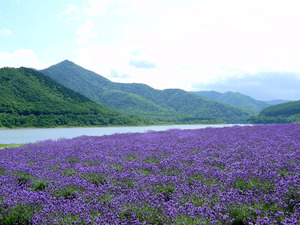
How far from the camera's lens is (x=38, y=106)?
91.1m

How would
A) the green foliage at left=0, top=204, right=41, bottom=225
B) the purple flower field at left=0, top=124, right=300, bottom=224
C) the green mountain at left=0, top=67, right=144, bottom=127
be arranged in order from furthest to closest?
the green mountain at left=0, top=67, right=144, bottom=127 → the green foliage at left=0, top=204, right=41, bottom=225 → the purple flower field at left=0, top=124, right=300, bottom=224

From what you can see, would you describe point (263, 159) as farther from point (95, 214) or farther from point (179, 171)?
point (95, 214)

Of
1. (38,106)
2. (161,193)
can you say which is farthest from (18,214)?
(38,106)

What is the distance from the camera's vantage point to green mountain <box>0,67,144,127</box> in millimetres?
80438

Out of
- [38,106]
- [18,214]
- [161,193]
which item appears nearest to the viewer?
[18,214]

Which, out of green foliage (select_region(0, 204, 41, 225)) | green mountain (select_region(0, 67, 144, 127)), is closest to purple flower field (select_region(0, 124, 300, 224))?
green foliage (select_region(0, 204, 41, 225))

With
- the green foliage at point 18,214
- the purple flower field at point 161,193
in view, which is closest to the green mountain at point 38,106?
the purple flower field at point 161,193

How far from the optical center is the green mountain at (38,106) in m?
80.4

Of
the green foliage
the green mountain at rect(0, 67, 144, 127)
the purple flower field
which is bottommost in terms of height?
the green foliage

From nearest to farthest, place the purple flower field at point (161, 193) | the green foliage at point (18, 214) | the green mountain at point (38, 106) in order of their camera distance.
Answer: the purple flower field at point (161, 193) → the green foliage at point (18, 214) → the green mountain at point (38, 106)

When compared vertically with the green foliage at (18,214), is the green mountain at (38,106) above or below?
above

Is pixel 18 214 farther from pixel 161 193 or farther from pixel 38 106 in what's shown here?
pixel 38 106

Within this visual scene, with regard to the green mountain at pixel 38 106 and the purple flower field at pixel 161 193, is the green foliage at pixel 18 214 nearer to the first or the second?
the purple flower field at pixel 161 193

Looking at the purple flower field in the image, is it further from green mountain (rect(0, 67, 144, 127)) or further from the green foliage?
green mountain (rect(0, 67, 144, 127))
